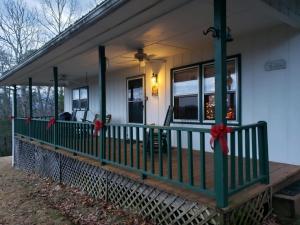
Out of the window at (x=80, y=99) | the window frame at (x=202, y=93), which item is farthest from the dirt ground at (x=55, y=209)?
the window at (x=80, y=99)

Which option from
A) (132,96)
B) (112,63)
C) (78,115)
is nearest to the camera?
(112,63)

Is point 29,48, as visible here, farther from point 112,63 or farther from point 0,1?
point 112,63

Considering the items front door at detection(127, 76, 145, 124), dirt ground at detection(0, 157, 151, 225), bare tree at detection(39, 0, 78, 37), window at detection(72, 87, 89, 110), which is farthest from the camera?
bare tree at detection(39, 0, 78, 37)

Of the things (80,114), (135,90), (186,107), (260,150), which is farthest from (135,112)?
(260,150)

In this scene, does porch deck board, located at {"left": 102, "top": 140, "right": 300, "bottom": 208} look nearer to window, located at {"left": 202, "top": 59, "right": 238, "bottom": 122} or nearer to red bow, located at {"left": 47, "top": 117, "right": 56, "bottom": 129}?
window, located at {"left": 202, "top": 59, "right": 238, "bottom": 122}

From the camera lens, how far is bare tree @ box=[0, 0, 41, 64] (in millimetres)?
21109

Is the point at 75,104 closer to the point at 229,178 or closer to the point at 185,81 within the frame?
the point at 185,81

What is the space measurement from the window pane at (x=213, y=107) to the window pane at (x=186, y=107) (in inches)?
11.1

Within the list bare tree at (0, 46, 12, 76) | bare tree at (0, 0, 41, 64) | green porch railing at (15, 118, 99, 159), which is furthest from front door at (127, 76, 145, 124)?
bare tree at (0, 46, 12, 76)

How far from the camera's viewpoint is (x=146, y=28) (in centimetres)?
446

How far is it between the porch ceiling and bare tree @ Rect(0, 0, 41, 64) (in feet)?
53.8

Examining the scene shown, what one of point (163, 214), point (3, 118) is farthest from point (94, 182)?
point (3, 118)

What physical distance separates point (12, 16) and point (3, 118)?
822cm

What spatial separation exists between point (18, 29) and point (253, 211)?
22870 mm
